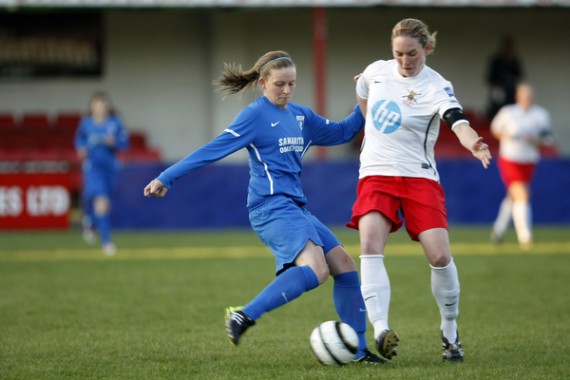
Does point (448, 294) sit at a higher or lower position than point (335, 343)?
higher

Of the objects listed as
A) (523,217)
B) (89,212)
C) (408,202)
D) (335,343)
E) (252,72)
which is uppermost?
(252,72)

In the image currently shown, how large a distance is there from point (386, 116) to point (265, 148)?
782 mm

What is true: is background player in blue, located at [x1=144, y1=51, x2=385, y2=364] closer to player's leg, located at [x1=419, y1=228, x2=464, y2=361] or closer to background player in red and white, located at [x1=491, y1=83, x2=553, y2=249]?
player's leg, located at [x1=419, y1=228, x2=464, y2=361]

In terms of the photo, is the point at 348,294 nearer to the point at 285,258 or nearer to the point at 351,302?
the point at 351,302

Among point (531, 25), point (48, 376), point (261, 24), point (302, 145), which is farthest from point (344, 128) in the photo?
point (531, 25)

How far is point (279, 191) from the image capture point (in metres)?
6.09

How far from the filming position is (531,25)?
2439 centimetres

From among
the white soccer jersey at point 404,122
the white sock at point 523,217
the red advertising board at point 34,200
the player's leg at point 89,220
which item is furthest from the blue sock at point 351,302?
the red advertising board at point 34,200

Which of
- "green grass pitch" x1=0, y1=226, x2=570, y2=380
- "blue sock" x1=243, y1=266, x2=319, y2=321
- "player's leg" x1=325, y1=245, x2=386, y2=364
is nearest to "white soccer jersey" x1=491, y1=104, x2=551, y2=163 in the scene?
"green grass pitch" x1=0, y1=226, x2=570, y2=380

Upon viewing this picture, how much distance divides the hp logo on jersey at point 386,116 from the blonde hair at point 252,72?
0.60 m

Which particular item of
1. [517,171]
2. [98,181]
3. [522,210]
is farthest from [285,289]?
[98,181]

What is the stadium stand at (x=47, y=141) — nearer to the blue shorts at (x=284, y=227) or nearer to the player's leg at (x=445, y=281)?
the blue shorts at (x=284, y=227)

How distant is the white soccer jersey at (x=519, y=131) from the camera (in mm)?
14258

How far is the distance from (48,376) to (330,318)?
308cm
